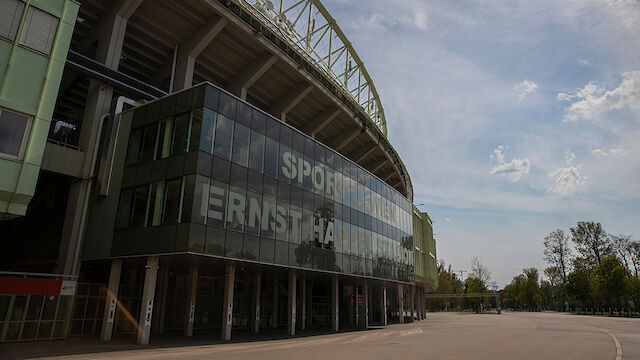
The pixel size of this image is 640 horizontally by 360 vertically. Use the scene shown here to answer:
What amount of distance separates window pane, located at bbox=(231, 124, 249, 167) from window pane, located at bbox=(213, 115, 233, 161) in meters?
0.37

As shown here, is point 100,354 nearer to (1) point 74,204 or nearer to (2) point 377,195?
(1) point 74,204

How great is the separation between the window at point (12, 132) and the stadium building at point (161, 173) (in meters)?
0.05

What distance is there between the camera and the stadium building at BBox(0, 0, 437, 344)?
17531 millimetres

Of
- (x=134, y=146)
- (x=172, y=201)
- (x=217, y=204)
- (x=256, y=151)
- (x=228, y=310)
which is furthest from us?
(x=256, y=151)

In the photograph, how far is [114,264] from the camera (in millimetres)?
21203

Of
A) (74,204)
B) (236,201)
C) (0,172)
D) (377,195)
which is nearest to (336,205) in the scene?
(377,195)

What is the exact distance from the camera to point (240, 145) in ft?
71.6

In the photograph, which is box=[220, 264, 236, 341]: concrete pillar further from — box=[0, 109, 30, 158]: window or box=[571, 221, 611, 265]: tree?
box=[571, 221, 611, 265]: tree

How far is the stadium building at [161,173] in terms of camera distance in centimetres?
1753

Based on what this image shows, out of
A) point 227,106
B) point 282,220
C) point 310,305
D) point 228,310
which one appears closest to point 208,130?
point 227,106

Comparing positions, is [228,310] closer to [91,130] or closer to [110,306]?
[110,306]

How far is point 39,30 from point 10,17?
3.50 feet

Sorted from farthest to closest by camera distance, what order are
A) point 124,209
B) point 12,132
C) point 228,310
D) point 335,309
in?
point 335,309 → point 228,310 → point 124,209 → point 12,132

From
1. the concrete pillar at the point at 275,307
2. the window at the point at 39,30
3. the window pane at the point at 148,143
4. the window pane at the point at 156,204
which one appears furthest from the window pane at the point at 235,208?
the concrete pillar at the point at 275,307
